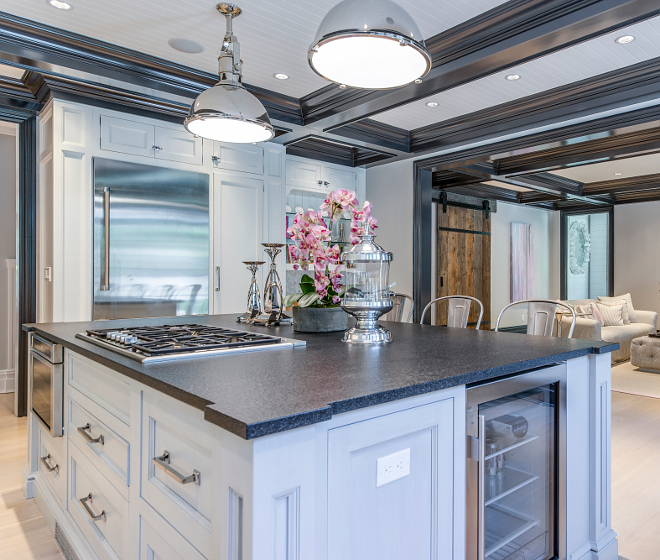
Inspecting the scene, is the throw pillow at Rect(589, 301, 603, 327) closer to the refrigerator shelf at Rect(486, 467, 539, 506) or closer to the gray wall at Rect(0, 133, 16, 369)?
the refrigerator shelf at Rect(486, 467, 539, 506)

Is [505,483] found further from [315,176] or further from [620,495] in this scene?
[315,176]

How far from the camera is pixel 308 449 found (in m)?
0.90

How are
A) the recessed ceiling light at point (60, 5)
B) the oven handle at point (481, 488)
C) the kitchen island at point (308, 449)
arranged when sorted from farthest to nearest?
1. the recessed ceiling light at point (60, 5)
2. the oven handle at point (481, 488)
3. the kitchen island at point (308, 449)

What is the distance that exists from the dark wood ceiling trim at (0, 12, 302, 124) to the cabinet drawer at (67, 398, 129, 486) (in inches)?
85.1

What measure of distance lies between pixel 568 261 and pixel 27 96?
8779mm

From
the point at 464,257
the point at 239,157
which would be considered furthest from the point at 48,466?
the point at 464,257

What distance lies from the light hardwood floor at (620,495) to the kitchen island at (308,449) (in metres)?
0.26

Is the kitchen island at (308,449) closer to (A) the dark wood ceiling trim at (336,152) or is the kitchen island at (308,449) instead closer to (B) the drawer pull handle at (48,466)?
(B) the drawer pull handle at (48,466)

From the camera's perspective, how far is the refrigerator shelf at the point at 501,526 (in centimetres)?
144

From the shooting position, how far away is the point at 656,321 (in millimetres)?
7449

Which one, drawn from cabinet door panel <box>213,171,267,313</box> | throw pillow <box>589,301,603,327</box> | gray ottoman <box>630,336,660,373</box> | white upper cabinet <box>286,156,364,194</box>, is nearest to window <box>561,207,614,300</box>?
throw pillow <box>589,301,603,327</box>

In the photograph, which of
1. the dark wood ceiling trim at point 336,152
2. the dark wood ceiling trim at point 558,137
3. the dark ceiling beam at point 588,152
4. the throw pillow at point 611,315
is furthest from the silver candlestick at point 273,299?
the throw pillow at point 611,315

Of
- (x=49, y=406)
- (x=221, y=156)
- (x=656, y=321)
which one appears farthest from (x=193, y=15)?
(x=656, y=321)

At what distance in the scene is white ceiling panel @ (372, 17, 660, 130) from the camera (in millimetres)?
2842
